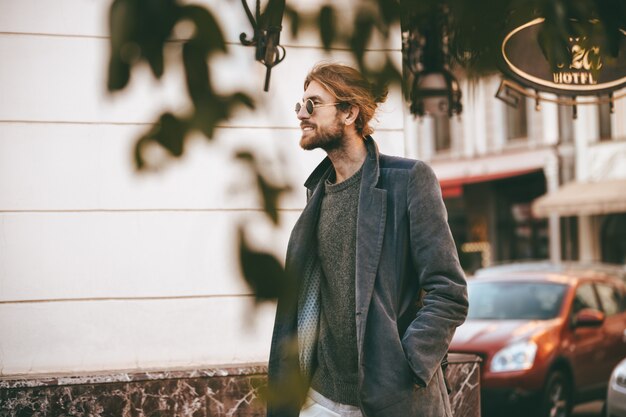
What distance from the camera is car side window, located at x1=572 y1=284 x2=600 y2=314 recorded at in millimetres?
9203

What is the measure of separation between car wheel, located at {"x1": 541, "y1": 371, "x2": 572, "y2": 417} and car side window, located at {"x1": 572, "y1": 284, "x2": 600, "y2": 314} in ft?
2.96

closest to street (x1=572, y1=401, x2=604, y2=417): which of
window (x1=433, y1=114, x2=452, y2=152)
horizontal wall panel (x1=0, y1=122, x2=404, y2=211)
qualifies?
horizontal wall panel (x1=0, y1=122, x2=404, y2=211)

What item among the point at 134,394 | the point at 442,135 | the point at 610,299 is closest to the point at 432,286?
the point at 134,394

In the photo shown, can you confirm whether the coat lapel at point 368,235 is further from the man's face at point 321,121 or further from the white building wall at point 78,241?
the white building wall at point 78,241

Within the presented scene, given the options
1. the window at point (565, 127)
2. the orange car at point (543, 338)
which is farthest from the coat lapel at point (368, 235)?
the window at point (565, 127)

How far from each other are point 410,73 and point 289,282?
0.50 m

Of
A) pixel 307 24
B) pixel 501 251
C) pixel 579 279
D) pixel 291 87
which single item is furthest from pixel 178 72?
pixel 501 251

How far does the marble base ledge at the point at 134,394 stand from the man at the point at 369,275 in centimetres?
121

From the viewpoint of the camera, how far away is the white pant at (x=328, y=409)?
9.82 ft

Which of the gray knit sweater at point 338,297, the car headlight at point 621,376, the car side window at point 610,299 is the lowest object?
the car headlight at point 621,376

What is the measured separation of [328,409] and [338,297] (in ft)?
1.21

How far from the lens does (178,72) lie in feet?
4.43

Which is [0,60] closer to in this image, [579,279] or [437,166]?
[579,279]

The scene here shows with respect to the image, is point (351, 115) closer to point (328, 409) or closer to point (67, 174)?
point (328, 409)
